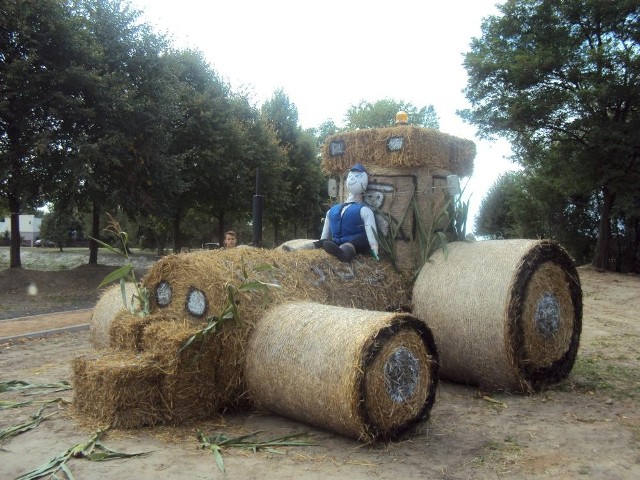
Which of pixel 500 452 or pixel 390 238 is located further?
pixel 390 238

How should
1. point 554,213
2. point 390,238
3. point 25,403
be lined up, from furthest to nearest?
point 554,213 → point 390,238 → point 25,403

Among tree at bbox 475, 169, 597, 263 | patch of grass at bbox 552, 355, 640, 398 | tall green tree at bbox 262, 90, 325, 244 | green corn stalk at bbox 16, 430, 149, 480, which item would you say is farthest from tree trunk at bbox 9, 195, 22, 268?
tree at bbox 475, 169, 597, 263

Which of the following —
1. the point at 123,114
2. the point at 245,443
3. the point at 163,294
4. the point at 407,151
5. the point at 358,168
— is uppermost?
the point at 123,114

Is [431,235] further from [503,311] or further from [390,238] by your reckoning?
[503,311]

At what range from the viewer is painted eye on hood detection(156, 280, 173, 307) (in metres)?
5.16

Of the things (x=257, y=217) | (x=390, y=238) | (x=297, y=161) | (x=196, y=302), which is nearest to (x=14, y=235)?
(x=257, y=217)

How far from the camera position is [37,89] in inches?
590

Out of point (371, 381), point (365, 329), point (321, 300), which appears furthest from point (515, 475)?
point (321, 300)

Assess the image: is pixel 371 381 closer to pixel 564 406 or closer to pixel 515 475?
pixel 515 475

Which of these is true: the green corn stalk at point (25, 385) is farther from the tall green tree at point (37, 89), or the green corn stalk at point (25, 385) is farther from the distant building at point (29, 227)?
the distant building at point (29, 227)

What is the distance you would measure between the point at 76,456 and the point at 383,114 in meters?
47.2

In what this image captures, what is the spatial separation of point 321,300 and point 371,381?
1474 millimetres

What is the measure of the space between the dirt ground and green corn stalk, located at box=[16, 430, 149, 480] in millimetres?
54

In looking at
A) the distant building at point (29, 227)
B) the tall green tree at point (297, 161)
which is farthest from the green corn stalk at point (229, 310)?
the distant building at point (29, 227)
